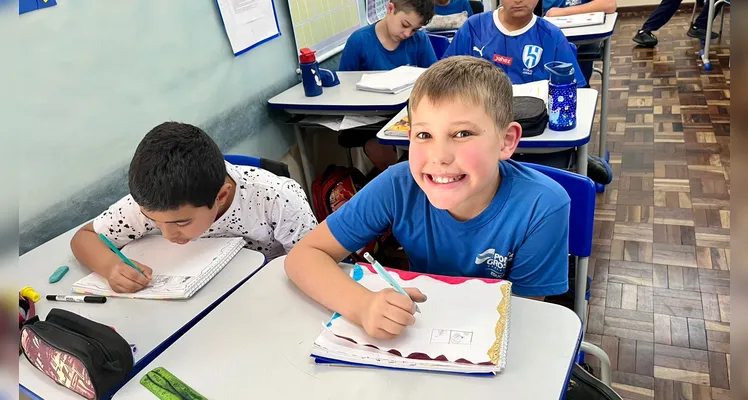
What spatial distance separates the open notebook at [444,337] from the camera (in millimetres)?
806

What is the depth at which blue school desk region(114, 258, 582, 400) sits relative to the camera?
2.58 feet

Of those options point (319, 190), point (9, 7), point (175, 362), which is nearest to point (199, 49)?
point (319, 190)

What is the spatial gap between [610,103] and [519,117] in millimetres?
2708

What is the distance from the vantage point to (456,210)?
1.12m

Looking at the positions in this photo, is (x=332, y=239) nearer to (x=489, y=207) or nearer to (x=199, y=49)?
(x=489, y=207)

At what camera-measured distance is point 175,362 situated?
93cm

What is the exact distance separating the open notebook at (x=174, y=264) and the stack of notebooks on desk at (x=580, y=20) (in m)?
2.33

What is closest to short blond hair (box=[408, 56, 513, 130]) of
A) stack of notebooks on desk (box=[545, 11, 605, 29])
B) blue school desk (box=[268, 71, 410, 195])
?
blue school desk (box=[268, 71, 410, 195])

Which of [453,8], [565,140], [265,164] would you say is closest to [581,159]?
[565,140]

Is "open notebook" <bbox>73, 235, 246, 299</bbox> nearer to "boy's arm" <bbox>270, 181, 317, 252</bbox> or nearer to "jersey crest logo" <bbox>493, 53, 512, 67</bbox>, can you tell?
"boy's arm" <bbox>270, 181, 317, 252</bbox>

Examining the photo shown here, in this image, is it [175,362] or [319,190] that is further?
[319,190]

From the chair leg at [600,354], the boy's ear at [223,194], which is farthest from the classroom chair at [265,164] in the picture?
the chair leg at [600,354]

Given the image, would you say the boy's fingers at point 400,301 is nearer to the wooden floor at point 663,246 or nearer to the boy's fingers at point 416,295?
the boy's fingers at point 416,295

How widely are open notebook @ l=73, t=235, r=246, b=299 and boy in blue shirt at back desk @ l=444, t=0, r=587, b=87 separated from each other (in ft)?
5.21
